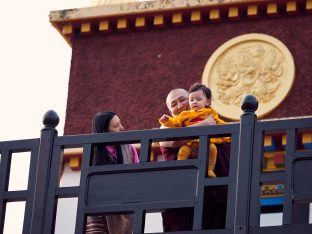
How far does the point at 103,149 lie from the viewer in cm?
1348

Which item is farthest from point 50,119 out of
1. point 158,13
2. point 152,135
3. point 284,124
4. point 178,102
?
point 158,13

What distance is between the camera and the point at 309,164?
41.3ft

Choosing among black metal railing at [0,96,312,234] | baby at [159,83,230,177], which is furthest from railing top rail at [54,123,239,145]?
baby at [159,83,230,177]

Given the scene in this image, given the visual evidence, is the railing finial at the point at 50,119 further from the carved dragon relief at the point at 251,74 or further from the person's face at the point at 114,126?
the carved dragon relief at the point at 251,74

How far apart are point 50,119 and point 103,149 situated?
0.49 meters

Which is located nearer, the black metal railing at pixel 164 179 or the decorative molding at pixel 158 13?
the black metal railing at pixel 164 179

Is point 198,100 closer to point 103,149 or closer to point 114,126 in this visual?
point 114,126

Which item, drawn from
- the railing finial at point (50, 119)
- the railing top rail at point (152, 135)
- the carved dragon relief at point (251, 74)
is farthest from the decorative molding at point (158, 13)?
the railing top rail at point (152, 135)

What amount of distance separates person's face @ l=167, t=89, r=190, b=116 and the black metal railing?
92 cm

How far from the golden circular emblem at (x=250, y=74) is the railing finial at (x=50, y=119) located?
395 inches

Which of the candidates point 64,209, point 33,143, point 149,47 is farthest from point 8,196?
point 149,47

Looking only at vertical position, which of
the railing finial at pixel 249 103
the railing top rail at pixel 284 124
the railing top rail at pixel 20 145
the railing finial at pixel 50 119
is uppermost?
the railing finial at pixel 249 103

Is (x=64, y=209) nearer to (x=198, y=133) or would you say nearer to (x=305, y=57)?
(x=305, y=57)

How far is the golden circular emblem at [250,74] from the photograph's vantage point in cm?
2358
